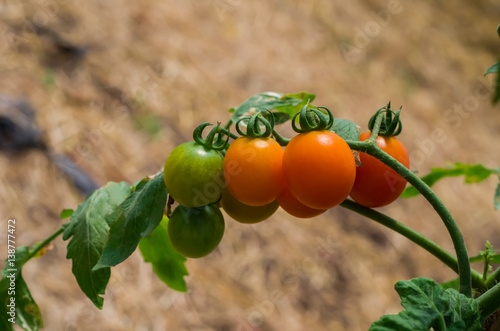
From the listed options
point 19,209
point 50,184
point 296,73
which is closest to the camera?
point 19,209

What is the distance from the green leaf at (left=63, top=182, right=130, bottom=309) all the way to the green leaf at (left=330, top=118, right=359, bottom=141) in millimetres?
270

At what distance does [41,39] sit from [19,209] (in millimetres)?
901

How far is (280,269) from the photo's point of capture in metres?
1.99

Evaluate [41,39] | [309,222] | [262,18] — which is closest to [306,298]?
[309,222]

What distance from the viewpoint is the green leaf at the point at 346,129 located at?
540mm

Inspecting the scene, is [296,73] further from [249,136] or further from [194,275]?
[249,136]

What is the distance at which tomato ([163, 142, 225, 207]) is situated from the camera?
20.6 inches

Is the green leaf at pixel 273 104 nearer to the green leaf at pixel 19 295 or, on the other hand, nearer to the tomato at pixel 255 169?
the tomato at pixel 255 169

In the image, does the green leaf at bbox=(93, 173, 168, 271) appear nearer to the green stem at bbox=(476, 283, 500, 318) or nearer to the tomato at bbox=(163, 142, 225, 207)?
the tomato at bbox=(163, 142, 225, 207)

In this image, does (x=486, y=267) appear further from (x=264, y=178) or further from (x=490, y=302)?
(x=264, y=178)

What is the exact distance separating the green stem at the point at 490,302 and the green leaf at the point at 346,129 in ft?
0.64

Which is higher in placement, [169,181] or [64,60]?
[64,60]

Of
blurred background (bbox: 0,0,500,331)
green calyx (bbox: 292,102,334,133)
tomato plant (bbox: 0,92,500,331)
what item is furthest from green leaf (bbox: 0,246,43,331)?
blurred background (bbox: 0,0,500,331)

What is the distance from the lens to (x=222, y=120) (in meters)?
2.38
